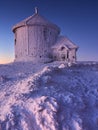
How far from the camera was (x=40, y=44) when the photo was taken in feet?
90.7

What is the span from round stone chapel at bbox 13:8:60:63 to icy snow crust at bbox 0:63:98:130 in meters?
16.9

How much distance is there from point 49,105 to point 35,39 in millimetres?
20448

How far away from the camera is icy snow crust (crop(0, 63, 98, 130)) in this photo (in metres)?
7.11

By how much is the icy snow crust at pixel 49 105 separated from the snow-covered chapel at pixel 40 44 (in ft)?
55.1

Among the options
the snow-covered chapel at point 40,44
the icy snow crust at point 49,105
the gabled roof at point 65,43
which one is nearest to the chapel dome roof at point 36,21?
the snow-covered chapel at point 40,44

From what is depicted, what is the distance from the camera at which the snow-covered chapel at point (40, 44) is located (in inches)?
1073

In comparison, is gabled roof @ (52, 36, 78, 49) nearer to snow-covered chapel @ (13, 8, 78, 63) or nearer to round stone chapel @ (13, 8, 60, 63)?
snow-covered chapel @ (13, 8, 78, 63)

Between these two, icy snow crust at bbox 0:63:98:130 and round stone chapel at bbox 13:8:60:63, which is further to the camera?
round stone chapel at bbox 13:8:60:63

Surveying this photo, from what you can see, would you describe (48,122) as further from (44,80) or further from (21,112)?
(44,80)

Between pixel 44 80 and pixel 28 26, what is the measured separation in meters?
18.7

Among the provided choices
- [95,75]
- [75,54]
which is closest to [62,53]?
[75,54]

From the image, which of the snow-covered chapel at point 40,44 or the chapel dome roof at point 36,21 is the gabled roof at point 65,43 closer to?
the snow-covered chapel at point 40,44

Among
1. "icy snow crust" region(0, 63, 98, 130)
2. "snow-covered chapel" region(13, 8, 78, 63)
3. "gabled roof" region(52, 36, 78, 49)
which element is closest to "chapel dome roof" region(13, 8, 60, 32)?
"snow-covered chapel" region(13, 8, 78, 63)

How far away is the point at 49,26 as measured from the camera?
27766mm
